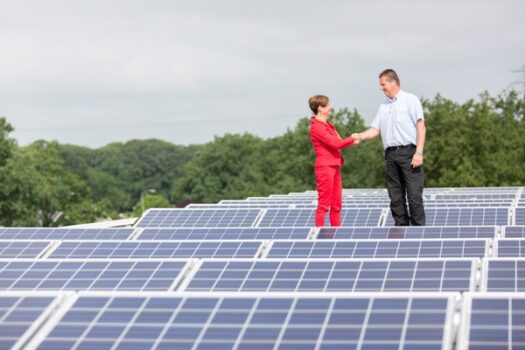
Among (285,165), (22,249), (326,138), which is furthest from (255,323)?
(285,165)

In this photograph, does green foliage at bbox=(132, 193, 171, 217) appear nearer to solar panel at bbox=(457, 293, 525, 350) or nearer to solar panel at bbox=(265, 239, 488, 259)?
solar panel at bbox=(265, 239, 488, 259)

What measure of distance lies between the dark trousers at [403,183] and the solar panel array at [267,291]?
1.84m

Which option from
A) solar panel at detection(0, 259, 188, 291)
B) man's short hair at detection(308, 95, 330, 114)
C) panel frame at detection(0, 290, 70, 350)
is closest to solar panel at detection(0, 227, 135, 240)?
man's short hair at detection(308, 95, 330, 114)

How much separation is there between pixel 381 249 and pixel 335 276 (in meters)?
2.67

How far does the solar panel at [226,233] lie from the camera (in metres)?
14.3

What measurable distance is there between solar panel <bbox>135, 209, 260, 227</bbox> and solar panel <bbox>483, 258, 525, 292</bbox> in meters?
12.1

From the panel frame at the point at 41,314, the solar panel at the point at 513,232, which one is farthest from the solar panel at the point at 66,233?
the panel frame at the point at 41,314

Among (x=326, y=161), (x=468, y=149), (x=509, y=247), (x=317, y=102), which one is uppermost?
(x=317, y=102)

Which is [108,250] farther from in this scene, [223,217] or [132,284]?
[223,217]

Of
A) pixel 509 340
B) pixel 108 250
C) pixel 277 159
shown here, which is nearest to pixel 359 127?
pixel 277 159

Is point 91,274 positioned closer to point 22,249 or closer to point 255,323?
point 22,249

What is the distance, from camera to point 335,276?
9055 millimetres

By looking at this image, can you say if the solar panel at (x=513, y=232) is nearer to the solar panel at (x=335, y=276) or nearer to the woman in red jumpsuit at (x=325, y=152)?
the woman in red jumpsuit at (x=325, y=152)

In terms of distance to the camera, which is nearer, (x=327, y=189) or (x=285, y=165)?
(x=327, y=189)
